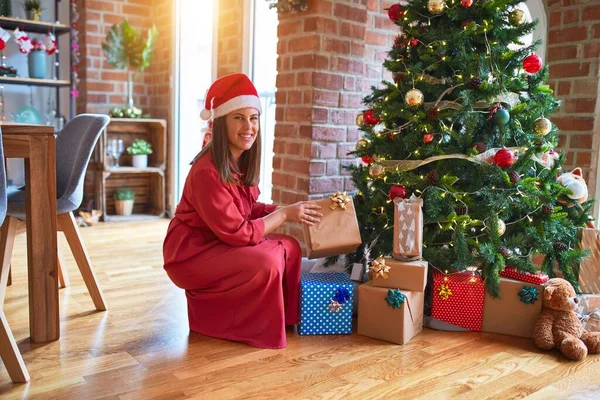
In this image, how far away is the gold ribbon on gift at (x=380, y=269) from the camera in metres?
2.08

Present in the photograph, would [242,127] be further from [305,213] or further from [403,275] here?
[403,275]

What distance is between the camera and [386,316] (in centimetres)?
209

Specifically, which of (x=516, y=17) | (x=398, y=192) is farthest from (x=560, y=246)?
(x=516, y=17)

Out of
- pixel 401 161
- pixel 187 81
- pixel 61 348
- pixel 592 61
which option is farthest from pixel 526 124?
pixel 187 81

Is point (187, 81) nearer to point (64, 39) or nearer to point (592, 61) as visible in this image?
point (64, 39)

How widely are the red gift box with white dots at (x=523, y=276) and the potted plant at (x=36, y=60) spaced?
3745 mm

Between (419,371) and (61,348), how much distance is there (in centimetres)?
123

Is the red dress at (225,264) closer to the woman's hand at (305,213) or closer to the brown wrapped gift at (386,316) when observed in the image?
the woman's hand at (305,213)

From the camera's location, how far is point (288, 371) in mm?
1828

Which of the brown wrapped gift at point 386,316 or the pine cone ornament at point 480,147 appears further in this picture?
the pine cone ornament at point 480,147

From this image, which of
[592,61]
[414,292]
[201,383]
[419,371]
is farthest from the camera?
[592,61]

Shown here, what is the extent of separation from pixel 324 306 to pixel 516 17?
4.51 ft

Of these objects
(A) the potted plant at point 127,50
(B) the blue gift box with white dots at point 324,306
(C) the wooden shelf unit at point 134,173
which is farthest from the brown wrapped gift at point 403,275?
(A) the potted plant at point 127,50

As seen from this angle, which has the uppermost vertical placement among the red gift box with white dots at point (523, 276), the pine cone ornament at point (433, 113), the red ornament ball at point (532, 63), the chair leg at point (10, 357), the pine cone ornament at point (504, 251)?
the red ornament ball at point (532, 63)
